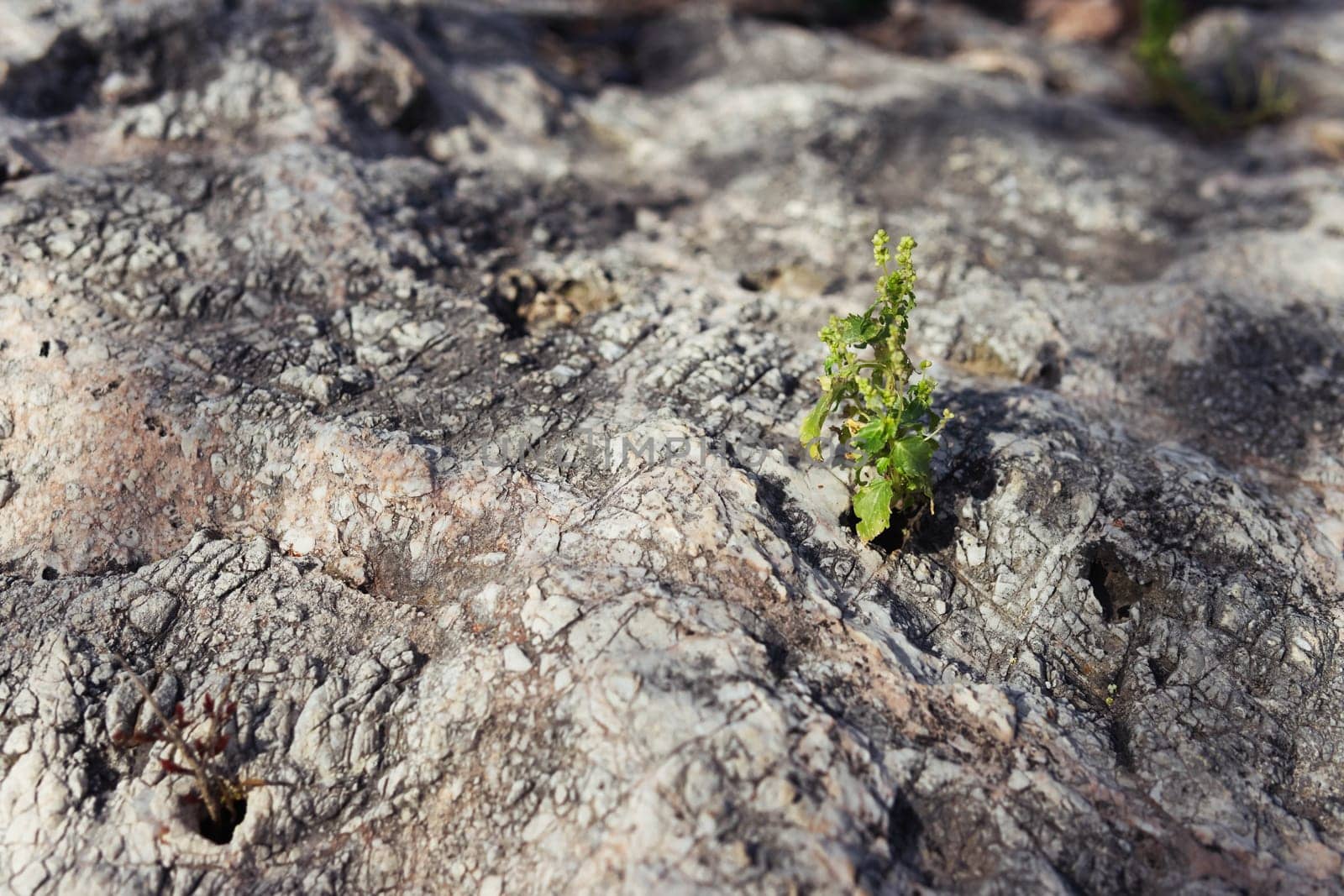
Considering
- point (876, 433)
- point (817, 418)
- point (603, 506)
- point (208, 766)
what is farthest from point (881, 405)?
point (208, 766)

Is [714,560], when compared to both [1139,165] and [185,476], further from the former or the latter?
[1139,165]

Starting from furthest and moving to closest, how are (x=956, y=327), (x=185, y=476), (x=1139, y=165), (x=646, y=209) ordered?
(x=1139, y=165), (x=646, y=209), (x=956, y=327), (x=185, y=476)

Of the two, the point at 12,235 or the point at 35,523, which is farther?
the point at 12,235

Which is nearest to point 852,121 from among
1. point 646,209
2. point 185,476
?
point 646,209

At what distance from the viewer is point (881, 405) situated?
2986mm

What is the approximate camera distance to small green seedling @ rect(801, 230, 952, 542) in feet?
9.46

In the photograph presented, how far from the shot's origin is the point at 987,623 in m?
3.12

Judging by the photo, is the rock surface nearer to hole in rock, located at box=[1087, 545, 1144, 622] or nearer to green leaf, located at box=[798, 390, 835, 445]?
hole in rock, located at box=[1087, 545, 1144, 622]

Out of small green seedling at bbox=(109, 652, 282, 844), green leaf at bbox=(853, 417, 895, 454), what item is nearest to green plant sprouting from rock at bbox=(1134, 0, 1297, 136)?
green leaf at bbox=(853, 417, 895, 454)

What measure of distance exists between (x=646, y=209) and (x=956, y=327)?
180 cm

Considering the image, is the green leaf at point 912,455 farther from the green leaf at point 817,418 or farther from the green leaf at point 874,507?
the green leaf at point 817,418

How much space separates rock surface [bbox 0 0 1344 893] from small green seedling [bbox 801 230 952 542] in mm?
245

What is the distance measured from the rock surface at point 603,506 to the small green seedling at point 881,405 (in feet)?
0.80

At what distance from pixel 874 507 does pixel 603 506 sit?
888 millimetres
